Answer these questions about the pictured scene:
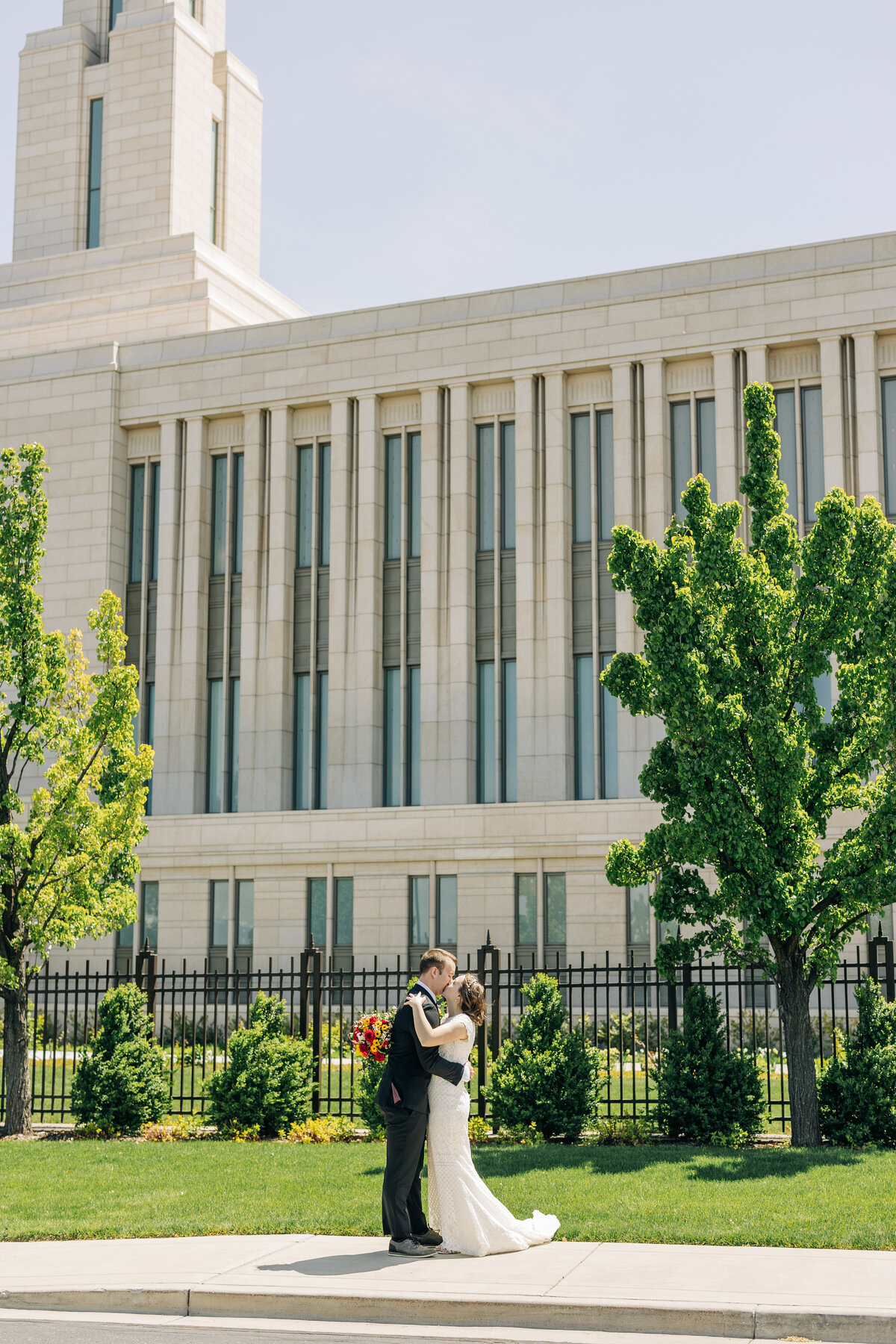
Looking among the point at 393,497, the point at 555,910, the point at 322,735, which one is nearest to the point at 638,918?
the point at 555,910

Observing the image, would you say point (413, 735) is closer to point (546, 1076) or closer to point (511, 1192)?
point (546, 1076)

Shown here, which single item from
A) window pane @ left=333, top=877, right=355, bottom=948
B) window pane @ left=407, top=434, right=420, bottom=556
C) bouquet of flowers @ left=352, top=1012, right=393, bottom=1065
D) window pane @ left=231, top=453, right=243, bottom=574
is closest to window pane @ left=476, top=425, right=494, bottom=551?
window pane @ left=407, top=434, right=420, bottom=556

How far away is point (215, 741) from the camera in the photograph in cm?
3653

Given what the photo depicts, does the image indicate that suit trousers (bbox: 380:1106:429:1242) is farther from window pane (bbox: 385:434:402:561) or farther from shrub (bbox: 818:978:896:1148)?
window pane (bbox: 385:434:402:561)

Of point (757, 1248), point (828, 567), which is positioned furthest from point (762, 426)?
point (757, 1248)

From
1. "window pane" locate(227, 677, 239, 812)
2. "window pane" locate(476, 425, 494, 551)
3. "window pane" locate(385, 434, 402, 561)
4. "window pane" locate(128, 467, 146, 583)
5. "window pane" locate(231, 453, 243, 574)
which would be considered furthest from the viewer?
"window pane" locate(128, 467, 146, 583)

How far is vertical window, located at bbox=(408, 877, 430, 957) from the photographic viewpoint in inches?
1282

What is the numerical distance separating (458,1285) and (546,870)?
2298cm

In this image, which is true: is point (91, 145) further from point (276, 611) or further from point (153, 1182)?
point (153, 1182)

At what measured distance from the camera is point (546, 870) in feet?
105

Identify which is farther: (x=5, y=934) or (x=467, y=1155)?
(x=5, y=934)

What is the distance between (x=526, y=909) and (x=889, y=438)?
13347 millimetres

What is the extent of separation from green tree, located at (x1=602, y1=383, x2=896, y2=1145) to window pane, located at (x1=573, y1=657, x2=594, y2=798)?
16.7 m

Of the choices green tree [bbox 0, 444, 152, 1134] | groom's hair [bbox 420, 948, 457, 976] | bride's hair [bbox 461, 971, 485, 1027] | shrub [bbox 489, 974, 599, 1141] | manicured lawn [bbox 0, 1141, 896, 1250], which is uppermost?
green tree [bbox 0, 444, 152, 1134]
